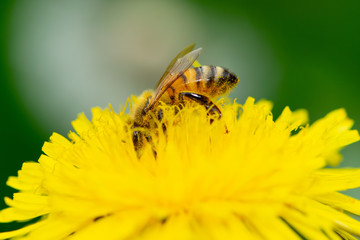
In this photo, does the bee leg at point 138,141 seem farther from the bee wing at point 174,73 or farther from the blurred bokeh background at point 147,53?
the blurred bokeh background at point 147,53

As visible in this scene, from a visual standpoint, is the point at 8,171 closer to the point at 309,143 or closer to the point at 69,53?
the point at 69,53

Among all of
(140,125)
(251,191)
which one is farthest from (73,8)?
(251,191)

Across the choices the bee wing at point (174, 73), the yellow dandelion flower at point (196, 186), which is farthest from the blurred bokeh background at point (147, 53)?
the bee wing at point (174, 73)

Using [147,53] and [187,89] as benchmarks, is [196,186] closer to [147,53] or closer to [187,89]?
[187,89]

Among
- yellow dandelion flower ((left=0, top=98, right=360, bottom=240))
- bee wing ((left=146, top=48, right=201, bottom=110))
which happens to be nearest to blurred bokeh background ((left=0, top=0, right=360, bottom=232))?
yellow dandelion flower ((left=0, top=98, right=360, bottom=240))

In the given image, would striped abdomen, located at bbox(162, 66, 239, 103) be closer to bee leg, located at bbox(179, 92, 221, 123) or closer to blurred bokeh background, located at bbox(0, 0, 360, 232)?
bee leg, located at bbox(179, 92, 221, 123)
